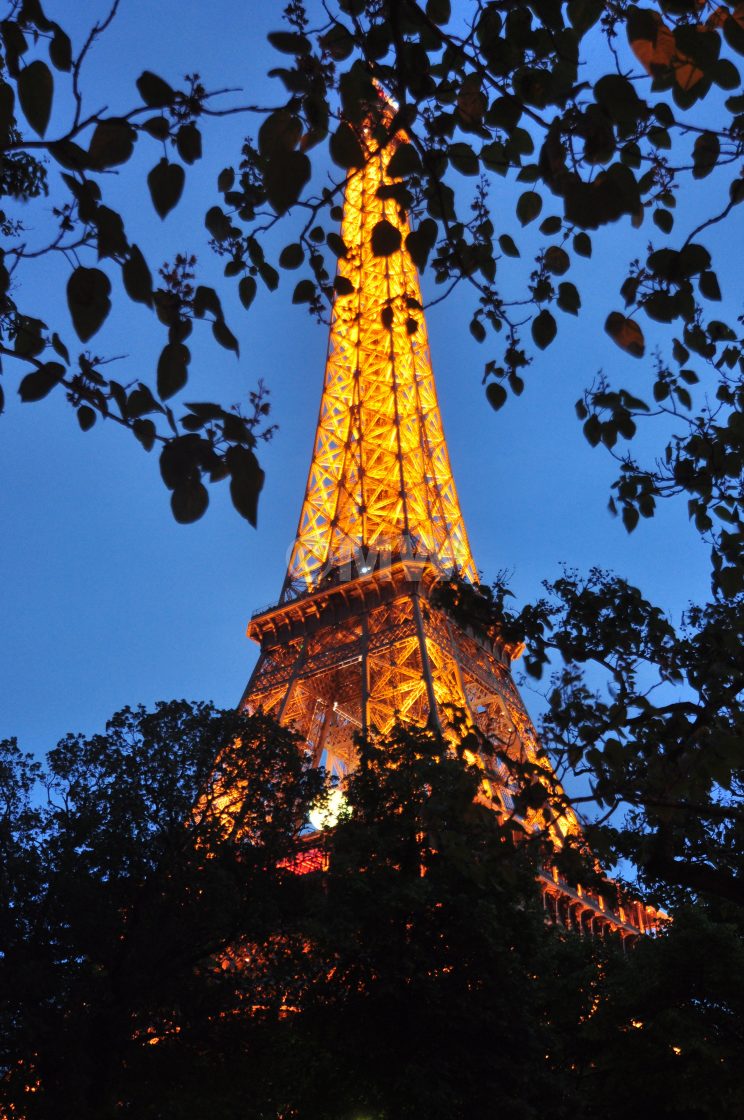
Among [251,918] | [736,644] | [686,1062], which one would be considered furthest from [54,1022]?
[736,644]

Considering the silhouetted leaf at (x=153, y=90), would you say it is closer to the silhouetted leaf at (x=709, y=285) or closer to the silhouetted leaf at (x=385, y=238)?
the silhouetted leaf at (x=385, y=238)

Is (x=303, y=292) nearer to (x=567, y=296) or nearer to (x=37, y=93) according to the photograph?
(x=567, y=296)

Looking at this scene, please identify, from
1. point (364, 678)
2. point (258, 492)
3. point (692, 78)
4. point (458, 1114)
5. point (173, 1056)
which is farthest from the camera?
point (364, 678)

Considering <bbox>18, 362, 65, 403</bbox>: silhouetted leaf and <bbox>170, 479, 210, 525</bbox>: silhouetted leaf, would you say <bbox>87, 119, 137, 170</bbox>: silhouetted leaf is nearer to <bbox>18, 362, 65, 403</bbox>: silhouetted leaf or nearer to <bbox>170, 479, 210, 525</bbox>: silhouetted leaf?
<bbox>18, 362, 65, 403</bbox>: silhouetted leaf

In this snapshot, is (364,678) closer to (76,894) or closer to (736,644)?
(76,894)

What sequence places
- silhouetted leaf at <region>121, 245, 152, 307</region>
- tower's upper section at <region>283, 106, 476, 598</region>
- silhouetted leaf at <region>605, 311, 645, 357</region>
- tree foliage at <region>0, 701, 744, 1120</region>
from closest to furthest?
1. silhouetted leaf at <region>121, 245, 152, 307</region>
2. silhouetted leaf at <region>605, 311, 645, 357</region>
3. tree foliage at <region>0, 701, 744, 1120</region>
4. tower's upper section at <region>283, 106, 476, 598</region>

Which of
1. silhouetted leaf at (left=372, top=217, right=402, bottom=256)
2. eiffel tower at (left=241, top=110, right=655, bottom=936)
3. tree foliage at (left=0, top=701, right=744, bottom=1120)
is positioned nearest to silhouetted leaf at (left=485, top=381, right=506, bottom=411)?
silhouetted leaf at (left=372, top=217, right=402, bottom=256)

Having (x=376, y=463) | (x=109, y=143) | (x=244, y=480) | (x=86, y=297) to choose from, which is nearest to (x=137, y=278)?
(x=86, y=297)
